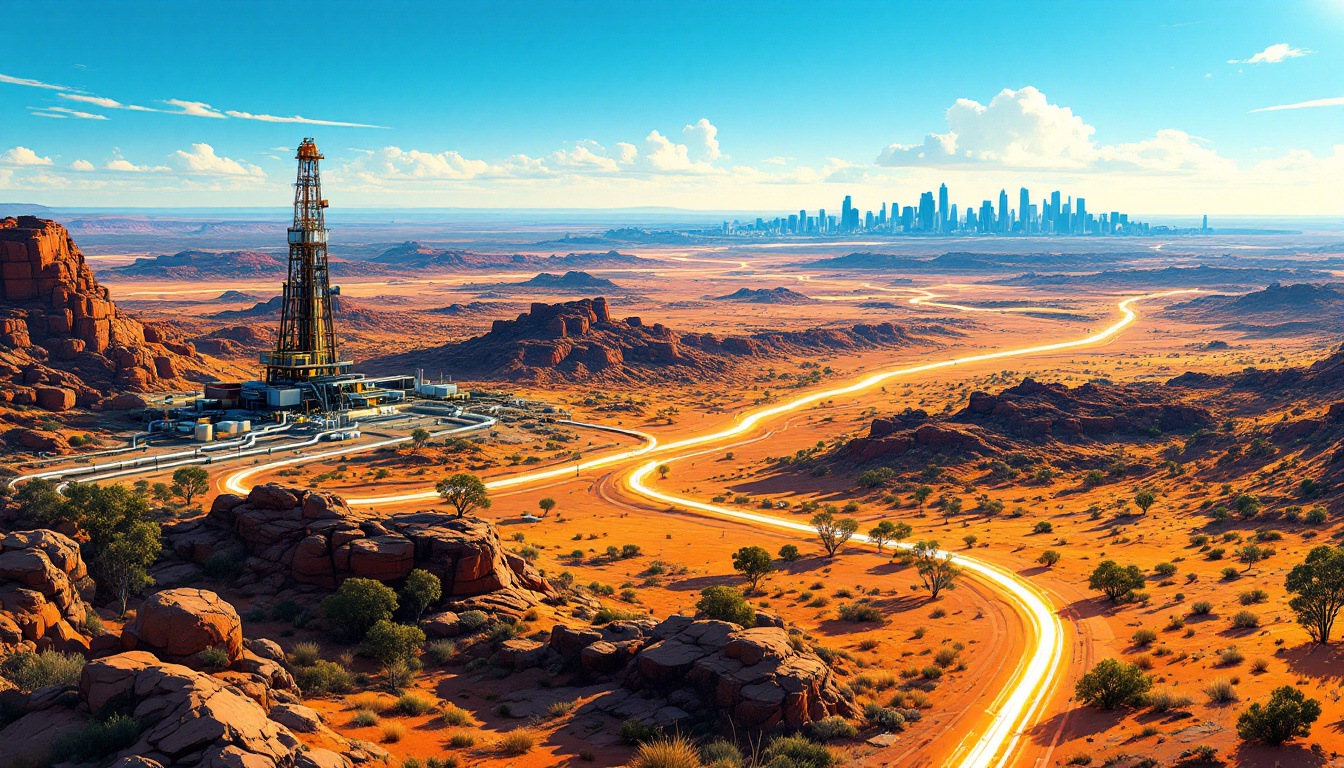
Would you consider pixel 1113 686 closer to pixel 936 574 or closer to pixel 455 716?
pixel 936 574

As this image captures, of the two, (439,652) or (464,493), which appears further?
(464,493)

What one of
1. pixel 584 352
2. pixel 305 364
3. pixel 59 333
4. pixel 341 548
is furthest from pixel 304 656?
pixel 584 352

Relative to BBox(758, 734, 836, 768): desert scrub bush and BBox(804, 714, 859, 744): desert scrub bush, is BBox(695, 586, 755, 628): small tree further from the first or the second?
BBox(758, 734, 836, 768): desert scrub bush

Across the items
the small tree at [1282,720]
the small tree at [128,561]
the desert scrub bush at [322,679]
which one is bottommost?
the desert scrub bush at [322,679]

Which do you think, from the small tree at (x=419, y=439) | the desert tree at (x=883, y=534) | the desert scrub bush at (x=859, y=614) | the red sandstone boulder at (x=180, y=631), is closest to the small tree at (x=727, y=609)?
the desert scrub bush at (x=859, y=614)

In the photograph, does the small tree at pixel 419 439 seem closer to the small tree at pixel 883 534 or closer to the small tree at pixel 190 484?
the small tree at pixel 190 484

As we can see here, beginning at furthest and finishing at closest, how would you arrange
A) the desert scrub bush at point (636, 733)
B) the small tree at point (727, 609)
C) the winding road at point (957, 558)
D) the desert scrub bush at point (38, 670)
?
1. the small tree at point (727, 609)
2. the winding road at point (957, 558)
3. the desert scrub bush at point (636, 733)
4. the desert scrub bush at point (38, 670)

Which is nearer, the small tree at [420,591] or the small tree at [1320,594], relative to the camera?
the small tree at [1320,594]
